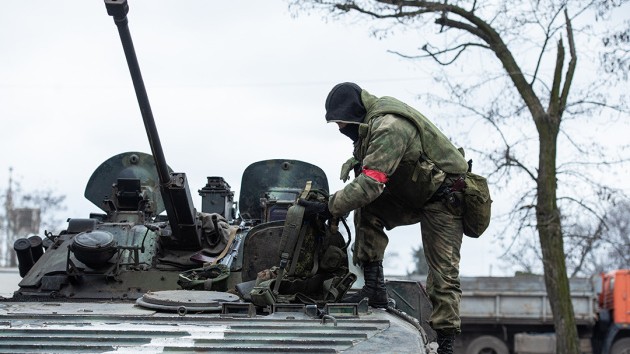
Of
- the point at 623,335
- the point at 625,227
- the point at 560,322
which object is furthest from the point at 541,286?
the point at 625,227

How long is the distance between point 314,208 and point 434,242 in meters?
0.81

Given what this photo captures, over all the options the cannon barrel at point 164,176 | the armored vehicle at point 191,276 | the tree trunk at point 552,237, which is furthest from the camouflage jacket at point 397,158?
the tree trunk at point 552,237

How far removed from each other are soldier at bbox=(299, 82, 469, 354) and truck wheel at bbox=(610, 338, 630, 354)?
718 inches

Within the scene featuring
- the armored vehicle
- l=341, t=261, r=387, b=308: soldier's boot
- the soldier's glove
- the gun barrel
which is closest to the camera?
the armored vehicle

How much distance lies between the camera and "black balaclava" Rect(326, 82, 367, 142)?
6.16 meters

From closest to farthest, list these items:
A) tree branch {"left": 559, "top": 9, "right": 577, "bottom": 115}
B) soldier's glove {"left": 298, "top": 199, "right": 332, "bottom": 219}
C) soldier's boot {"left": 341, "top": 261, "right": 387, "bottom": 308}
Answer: soldier's glove {"left": 298, "top": 199, "right": 332, "bottom": 219}, soldier's boot {"left": 341, "top": 261, "right": 387, "bottom": 308}, tree branch {"left": 559, "top": 9, "right": 577, "bottom": 115}

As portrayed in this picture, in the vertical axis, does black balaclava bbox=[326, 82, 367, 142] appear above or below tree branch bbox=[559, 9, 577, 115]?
below

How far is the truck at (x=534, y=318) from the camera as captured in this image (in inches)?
931

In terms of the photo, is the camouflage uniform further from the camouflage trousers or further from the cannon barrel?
the cannon barrel

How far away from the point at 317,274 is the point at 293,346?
1.66 meters

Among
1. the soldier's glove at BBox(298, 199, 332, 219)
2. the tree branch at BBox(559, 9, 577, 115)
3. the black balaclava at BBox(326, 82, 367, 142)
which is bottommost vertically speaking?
the soldier's glove at BBox(298, 199, 332, 219)

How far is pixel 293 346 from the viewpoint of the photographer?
471 cm

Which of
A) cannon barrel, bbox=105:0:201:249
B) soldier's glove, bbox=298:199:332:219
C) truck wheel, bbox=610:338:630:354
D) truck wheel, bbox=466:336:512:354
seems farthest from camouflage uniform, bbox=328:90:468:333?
truck wheel, bbox=610:338:630:354

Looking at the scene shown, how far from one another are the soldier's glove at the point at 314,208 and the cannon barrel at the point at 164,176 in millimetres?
1416
